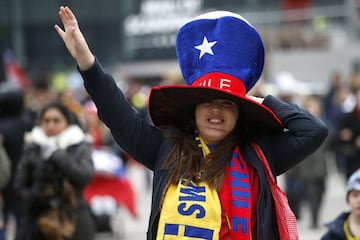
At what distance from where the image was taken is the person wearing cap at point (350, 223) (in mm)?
5402

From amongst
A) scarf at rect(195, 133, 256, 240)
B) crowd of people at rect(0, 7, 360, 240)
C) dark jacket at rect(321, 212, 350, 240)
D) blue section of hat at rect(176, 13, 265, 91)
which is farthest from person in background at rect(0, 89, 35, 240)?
scarf at rect(195, 133, 256, 240)

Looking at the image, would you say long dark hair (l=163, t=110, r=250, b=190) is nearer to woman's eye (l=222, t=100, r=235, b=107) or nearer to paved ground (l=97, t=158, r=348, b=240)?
woman's eye (l=222, t=100, r=235, b=107)

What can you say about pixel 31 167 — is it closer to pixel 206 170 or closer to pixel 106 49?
pixel 206 170

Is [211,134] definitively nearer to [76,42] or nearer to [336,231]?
[76,42]

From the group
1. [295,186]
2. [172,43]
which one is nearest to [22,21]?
[172,43]

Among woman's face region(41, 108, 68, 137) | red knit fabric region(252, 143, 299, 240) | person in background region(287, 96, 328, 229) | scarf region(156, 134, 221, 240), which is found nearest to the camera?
scarf region(156, 134, 221, 240)

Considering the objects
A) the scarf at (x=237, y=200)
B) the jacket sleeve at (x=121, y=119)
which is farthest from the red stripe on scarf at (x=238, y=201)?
the jacket sleeve at (x=121, y=119)

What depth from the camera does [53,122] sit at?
252 inches

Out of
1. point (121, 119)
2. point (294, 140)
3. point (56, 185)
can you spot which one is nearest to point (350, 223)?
point (294, 140)

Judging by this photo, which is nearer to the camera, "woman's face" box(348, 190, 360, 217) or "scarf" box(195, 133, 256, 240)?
"scarf" box(195, 133, 256, 240)

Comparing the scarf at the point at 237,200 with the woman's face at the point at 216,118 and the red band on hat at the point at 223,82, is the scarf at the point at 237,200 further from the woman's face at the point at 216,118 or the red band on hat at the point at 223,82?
the red band on hat at the point at 223,82

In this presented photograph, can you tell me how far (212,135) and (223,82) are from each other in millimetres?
235

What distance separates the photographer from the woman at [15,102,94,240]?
241 inches

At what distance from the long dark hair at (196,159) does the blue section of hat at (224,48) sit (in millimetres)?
Answer: 265
